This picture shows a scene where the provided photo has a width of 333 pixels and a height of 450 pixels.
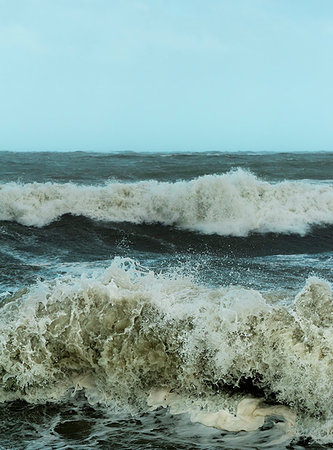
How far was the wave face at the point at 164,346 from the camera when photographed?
431cm

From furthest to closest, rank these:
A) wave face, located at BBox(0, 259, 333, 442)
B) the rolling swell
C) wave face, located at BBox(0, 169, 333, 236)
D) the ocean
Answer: wave face, located at BBox(0, 169, 333, 236) < the rolling swell < wave face, located at BBox(0, 259, 333, 442) < the ocean

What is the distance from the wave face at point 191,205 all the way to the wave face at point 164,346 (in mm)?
7113

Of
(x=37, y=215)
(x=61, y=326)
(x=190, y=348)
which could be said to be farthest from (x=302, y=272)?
(x=37, y=215)

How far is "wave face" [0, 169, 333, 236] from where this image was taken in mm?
12680

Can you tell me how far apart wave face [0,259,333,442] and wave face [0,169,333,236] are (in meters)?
7.11

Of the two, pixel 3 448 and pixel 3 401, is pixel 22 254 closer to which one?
pixel 3 401

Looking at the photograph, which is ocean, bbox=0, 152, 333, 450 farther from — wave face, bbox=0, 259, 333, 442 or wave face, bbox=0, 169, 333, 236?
wave face, bbox=0, 169, 333, 236

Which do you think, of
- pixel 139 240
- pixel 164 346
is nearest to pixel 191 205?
pixel 139 240

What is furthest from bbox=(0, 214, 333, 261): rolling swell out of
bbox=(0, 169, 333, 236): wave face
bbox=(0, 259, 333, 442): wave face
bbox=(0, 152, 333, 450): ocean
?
bbox=(0, 259, 333, 442): wave face

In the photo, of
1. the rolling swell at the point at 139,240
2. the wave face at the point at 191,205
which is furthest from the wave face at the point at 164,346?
the wave face at the point at 191,205

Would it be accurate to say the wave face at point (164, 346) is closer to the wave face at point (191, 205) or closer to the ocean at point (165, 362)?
the ocean at point (165, 362)

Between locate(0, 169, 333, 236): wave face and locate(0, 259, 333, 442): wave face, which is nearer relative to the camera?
locate(0, 259, 333, 442): wave face

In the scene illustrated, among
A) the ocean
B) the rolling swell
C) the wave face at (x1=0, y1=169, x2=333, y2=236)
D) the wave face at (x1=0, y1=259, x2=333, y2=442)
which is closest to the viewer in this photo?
the ocean

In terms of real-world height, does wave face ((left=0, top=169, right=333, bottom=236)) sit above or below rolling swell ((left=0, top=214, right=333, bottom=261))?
above
